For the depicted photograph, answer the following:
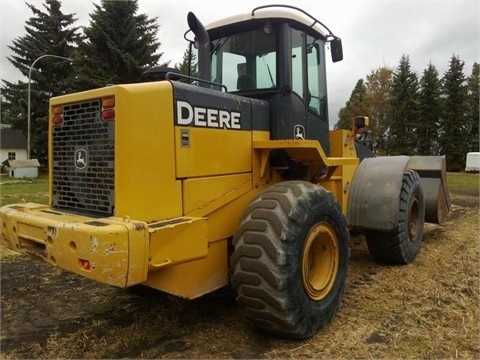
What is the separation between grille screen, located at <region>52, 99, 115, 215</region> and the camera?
3268 millimetres

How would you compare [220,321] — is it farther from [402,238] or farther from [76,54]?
[76,54]

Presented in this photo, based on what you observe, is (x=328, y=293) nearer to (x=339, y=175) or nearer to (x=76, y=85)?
(x=339, y=175)

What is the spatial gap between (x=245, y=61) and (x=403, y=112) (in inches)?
1527

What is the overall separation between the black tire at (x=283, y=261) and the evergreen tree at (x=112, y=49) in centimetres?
2303

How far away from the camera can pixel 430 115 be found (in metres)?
39.3

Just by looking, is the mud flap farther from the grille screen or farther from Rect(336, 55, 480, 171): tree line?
Rect(336, 55, 480, 171): tree line

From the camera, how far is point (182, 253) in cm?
307

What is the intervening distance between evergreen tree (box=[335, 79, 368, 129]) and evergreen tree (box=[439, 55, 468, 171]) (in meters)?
7.41

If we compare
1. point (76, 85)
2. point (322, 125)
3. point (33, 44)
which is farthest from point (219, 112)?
point (33, 44)

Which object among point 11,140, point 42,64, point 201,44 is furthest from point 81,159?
point 11,140

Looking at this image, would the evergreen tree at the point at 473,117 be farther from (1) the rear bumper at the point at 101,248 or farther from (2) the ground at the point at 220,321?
(1) the rear bumper at the point at 101,248

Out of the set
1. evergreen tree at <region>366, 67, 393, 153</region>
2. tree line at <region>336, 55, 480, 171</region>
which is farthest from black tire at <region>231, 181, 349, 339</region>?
evergreen tree at <region>366, 67, 393, 153</region>

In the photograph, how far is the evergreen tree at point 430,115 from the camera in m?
39.3

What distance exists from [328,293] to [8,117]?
34.6 metres
